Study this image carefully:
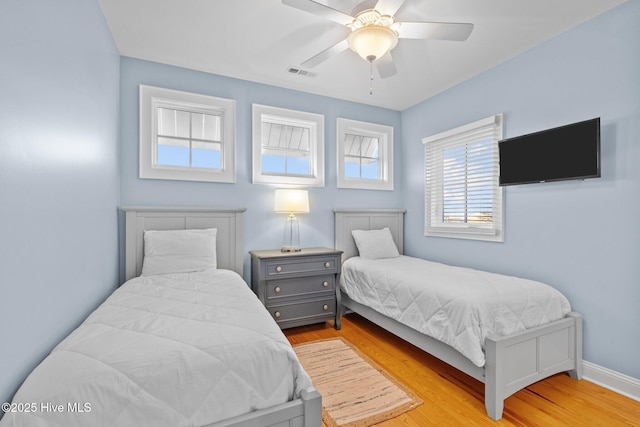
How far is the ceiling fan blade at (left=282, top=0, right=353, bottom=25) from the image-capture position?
1647mm

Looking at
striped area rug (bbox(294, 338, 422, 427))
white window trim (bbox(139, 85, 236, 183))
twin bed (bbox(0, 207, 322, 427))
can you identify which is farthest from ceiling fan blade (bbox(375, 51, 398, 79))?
striped area rug (bbox(294, 338, 422, 427))

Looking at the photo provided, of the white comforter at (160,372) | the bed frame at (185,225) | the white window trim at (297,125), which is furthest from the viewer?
the white window trim at (297,125)

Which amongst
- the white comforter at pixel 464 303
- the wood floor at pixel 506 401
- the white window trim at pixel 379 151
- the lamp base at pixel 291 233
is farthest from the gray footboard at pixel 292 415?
the white window trim at pixel 379 151

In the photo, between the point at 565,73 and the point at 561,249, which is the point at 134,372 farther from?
the point at 565,73

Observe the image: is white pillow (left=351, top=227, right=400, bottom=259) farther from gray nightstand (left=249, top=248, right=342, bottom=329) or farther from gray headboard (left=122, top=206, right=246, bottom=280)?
gray headboard (left=122, top=206, right=246, bottom=280)

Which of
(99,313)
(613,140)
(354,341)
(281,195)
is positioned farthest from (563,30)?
(99,313)

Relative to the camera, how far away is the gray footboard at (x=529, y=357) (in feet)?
5.67

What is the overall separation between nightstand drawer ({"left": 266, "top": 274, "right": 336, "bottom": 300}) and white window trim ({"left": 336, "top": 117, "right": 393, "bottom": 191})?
4.08 ft

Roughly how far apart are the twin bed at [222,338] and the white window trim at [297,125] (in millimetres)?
591

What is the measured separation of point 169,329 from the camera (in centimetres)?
126

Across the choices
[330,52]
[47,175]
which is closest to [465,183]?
[330,52]

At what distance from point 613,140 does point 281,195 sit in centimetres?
275

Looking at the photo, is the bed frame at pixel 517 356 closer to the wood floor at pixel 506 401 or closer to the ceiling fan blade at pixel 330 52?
the wood floor at pixel 506 401

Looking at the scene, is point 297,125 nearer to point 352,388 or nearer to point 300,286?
point 300,286
